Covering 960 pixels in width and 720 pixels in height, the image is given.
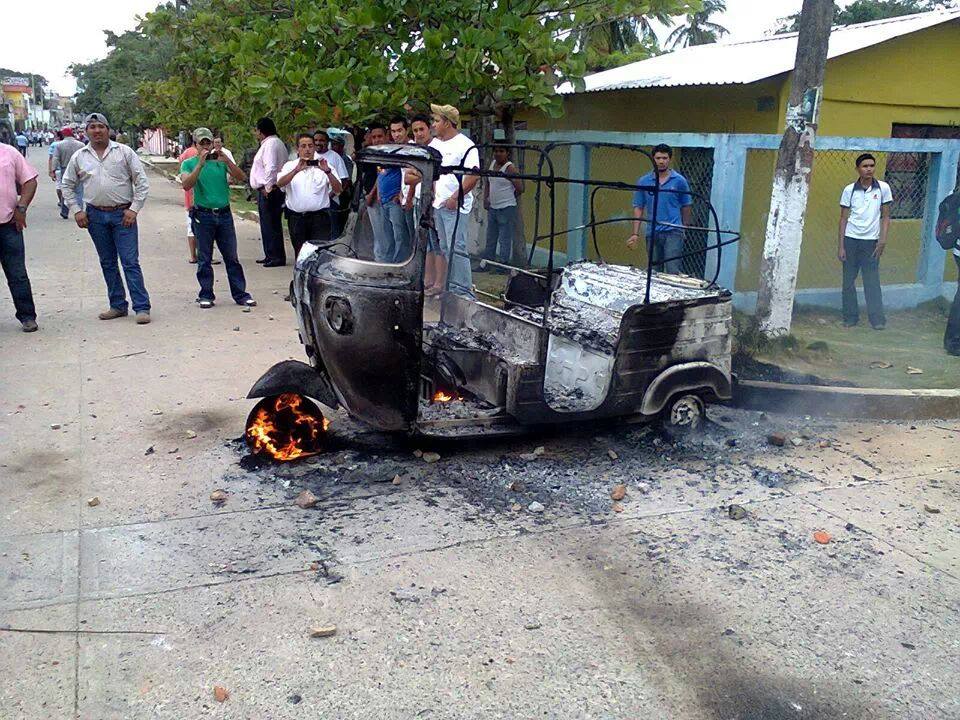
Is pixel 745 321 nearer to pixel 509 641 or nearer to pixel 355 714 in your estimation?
pixel 509 641

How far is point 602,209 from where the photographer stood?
1153 cm

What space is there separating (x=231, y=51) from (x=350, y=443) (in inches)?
238

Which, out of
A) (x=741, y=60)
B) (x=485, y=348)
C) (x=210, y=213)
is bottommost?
(x=485, y=348)

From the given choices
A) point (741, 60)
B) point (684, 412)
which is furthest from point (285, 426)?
point (741, 60)

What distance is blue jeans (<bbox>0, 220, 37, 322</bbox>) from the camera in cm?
778

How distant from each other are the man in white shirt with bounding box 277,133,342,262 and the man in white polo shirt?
5.20 meters

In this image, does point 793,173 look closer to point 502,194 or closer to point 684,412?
point 684,412

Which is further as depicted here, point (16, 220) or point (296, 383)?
point (16, 220)

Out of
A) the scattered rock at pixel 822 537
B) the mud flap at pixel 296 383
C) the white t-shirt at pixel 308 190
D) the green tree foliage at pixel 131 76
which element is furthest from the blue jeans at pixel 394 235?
the green tree foliage at pixel 131 76

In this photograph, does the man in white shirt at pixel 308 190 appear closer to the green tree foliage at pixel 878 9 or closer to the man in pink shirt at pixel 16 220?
the man in pink shirt at pixel 16 220

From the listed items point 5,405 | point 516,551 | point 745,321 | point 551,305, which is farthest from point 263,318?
point 516,551

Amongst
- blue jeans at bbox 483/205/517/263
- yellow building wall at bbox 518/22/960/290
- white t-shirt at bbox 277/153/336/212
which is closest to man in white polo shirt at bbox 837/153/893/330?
yellow building wall at bbox 518/22/960/290

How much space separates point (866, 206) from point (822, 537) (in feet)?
17.5

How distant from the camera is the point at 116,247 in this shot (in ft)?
26.9
